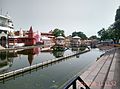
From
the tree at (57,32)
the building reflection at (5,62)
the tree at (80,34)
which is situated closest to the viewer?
the building reflection at (5,62)

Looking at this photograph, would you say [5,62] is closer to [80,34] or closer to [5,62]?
[5,62]

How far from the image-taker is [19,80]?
19.8 meters

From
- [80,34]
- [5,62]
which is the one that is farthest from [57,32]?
[5,62]

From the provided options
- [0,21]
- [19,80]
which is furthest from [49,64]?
[0,21]

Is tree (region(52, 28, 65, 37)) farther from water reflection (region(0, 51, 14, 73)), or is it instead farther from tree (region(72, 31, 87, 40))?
water reflection (region(0, 51, 14, 73))

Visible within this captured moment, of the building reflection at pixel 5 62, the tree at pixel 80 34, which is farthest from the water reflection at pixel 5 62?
the tree at pixel 80 34

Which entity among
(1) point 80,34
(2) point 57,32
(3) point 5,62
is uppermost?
(2) point 57,32

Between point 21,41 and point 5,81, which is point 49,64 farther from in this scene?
point 21,41

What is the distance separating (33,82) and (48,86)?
2.19 m

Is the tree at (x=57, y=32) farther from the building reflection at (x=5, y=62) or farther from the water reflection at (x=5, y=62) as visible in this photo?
the water reflection at (x=5, y=62)

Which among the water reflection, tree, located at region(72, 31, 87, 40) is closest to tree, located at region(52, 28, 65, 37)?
tree, located at region(72, 31, 87, 40)

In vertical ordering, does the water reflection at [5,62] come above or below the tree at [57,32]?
below

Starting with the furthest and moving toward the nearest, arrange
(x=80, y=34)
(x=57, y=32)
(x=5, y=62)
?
1. (x=80, y=34)
2. (x=57, y=32)
3. (x=5, y=62)

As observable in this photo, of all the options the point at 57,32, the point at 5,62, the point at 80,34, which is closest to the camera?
the point at 5,62
